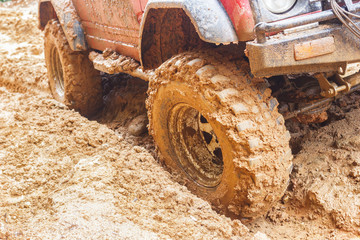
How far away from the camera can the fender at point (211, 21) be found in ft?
6.97

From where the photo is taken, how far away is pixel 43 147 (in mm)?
3342

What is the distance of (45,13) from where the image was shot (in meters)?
4.96

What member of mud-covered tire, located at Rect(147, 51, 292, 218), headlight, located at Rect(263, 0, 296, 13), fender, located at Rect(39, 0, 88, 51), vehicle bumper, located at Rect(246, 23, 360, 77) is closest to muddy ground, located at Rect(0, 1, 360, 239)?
mud-covered tire, located at Rect(147, 51, 292, 218)

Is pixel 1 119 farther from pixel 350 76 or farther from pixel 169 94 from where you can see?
pixel 350 76

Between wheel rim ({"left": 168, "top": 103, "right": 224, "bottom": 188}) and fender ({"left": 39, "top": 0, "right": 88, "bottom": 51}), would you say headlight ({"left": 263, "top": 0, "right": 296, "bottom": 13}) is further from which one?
fender ({"left": 39, "top": 0, "right": 88, "bottom": 51})

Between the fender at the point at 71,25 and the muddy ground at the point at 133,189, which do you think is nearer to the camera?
the muddy ground at the point at 133,189

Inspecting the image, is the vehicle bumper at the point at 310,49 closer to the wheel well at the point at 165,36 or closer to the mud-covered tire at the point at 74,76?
the wheel well at the point at 165,36

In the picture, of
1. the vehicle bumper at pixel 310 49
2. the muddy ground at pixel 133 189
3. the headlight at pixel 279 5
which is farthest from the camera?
the muddy ground at pixel 133 189

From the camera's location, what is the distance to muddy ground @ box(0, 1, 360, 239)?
2.25m

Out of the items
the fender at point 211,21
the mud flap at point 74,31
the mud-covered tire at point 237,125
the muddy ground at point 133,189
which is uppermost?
the fender at point 211,21

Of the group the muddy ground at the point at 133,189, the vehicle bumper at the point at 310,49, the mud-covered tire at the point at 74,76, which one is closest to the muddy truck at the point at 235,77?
the vehicle bumper at the point at 310,49

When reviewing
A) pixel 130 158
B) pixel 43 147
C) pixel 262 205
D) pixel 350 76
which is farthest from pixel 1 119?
pixel 350 76

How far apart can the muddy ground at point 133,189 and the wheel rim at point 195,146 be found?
19 centimetres

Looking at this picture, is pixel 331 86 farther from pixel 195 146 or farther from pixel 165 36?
pixel 165 36
